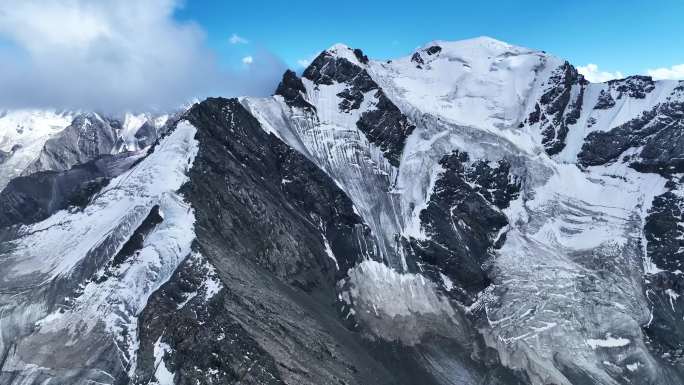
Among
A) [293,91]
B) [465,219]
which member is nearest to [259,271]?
[465,219]

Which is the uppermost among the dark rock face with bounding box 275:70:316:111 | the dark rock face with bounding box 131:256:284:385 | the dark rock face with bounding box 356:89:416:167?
the dark rock face with bounding box 275:70:316:111

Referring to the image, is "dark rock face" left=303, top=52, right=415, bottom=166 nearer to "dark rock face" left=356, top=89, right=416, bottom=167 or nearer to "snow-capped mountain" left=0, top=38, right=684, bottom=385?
"dark rock face" left=356, top=89, right=416, bottom=167

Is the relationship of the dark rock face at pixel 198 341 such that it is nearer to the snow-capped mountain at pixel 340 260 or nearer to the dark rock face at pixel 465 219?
the snow-capped mountain at pixel 340 260

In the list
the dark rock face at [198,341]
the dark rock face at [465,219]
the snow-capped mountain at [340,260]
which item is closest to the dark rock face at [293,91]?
the snow-capped mountain at [340,260]

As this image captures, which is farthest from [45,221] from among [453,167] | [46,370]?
[453,167]

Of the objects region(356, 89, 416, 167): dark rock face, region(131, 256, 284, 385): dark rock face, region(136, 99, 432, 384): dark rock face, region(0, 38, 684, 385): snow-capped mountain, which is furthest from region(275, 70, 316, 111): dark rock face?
region(131, 256, 284, 385): dark rock face

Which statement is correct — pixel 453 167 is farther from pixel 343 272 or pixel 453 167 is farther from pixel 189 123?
pixel 189 123

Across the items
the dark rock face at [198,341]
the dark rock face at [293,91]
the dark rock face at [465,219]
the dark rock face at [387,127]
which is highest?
the dark rock face at [293,91]
